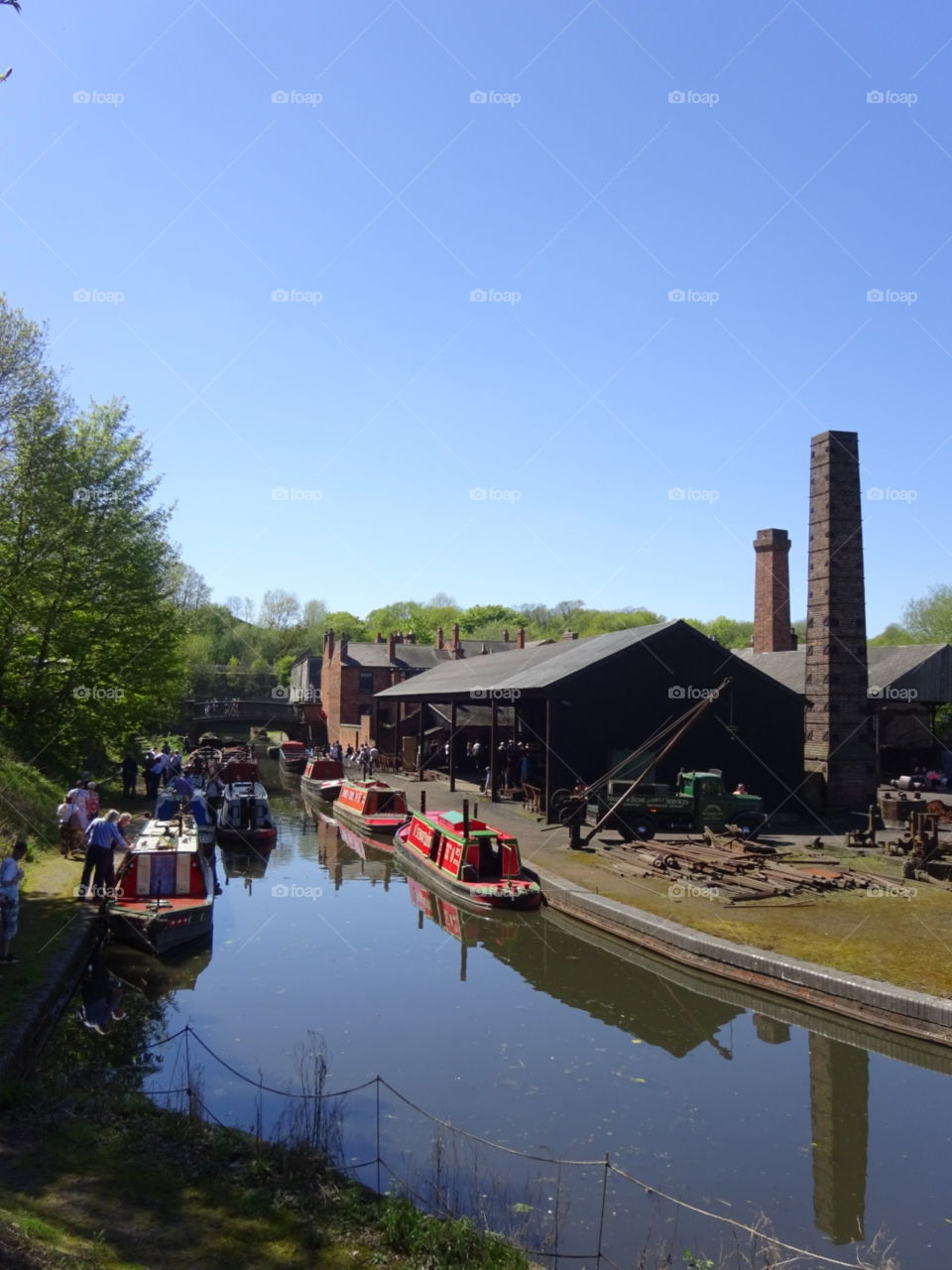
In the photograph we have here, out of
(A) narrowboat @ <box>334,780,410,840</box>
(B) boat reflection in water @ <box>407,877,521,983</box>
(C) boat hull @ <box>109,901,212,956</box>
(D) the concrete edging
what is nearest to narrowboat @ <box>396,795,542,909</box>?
(B) boat reflection in water @ <box>407,877,521,983</box>

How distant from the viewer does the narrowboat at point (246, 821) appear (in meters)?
27.6

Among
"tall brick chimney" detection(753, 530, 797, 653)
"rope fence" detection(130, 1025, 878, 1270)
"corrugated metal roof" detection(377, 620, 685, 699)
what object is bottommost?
"rope fence" detection(130, 1025, 878, 1270)

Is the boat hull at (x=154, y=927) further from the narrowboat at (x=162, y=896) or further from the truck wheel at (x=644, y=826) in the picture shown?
the truck wheel at (x=644, y=826)

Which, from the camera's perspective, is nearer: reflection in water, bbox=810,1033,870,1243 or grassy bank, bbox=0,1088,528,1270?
grassy bank, bbox=0,1088,528,1270

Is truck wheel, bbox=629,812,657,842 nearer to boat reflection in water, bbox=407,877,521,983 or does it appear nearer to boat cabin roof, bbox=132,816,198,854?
boat reflection in water, bbox=407,877,521,983

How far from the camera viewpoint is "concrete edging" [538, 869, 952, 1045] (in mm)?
11898

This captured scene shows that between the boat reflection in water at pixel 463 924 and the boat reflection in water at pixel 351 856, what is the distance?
2.38 meters

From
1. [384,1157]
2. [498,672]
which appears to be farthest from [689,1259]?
[498,672]

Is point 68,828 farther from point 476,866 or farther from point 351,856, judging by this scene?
point 351,856

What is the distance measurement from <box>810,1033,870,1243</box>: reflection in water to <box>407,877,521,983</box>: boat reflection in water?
5.75 metres

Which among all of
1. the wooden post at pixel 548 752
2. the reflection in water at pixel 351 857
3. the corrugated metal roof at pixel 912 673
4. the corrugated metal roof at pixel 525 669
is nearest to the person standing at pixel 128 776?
the reflection in water at pixel 351 857

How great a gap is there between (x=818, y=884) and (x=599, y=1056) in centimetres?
817

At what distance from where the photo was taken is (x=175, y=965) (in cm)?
1598

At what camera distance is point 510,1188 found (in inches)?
336
